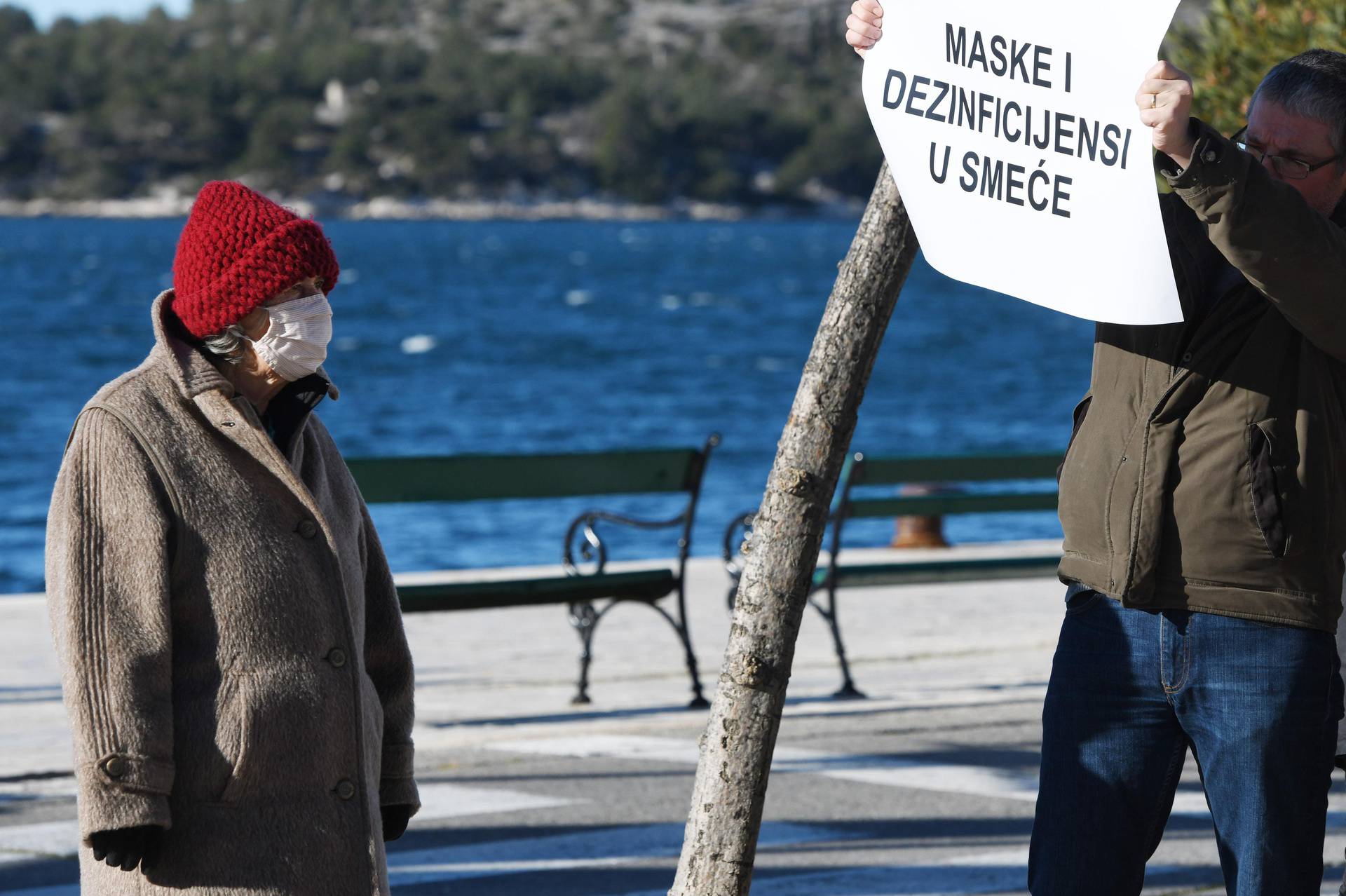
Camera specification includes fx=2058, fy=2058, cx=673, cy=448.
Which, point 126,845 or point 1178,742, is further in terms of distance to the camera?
point 1178,742

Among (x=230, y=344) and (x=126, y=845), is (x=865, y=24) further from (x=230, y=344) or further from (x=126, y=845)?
(x=126, y=845)

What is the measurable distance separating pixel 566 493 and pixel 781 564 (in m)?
5.16

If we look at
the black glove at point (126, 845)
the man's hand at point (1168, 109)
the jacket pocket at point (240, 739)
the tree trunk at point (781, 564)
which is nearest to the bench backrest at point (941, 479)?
the tree trunk at point (781, 564)

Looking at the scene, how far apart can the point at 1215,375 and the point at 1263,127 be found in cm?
42

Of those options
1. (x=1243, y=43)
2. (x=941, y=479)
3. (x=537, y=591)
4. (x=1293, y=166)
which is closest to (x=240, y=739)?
(x=1293, y=166)

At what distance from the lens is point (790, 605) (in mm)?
3900

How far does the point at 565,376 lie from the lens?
56.4 meters

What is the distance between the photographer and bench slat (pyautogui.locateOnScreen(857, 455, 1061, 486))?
956cm

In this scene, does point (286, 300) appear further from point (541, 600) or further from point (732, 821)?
point (541, 600)

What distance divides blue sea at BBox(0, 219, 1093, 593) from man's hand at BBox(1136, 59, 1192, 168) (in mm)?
16872

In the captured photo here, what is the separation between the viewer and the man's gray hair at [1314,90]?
3367mm

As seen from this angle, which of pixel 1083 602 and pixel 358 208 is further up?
pixel 1083 602

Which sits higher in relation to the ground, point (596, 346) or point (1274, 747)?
point (1274, 747)

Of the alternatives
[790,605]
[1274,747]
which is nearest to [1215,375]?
[1274,747]
